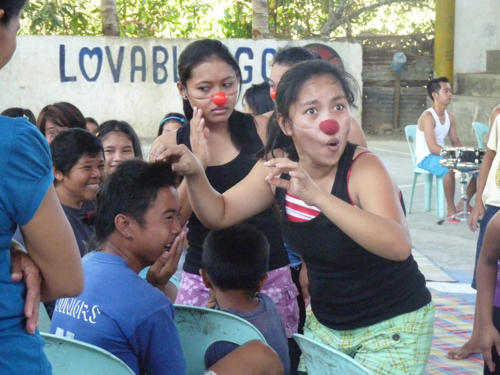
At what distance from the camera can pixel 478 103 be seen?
14.0 metres

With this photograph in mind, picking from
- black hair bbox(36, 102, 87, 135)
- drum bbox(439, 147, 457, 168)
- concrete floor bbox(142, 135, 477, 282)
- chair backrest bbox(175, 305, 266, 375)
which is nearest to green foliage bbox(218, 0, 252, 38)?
concrete floor bbox(142, 135, 477, 282)

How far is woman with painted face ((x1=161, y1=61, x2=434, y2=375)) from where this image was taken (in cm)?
209

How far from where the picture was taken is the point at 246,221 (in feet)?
9.87

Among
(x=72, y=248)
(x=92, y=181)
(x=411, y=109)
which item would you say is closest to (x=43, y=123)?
(x=92, y=181)

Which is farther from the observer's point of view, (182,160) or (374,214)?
(182,160)

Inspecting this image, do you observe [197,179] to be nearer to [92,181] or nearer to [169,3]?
[92,181]

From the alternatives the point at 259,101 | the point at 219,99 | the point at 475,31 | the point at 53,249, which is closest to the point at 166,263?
the point at 219,99

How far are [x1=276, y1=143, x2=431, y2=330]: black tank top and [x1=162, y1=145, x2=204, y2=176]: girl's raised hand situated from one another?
0.40 m

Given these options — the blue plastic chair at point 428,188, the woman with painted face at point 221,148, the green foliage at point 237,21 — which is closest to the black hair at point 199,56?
the woman with painted face at point 221,148

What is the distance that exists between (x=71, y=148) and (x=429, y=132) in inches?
222

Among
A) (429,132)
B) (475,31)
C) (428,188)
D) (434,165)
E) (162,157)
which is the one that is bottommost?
(428,188)

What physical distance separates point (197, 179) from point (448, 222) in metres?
5.95

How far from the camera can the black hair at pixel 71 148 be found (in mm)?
3430

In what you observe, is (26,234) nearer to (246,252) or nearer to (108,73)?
(246,252)
